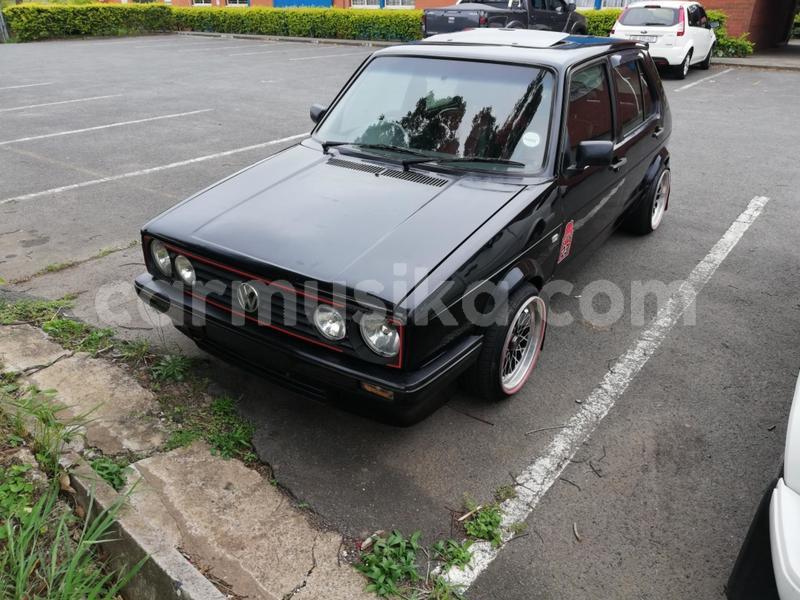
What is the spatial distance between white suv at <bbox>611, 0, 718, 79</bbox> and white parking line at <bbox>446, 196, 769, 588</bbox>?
32.8 feet

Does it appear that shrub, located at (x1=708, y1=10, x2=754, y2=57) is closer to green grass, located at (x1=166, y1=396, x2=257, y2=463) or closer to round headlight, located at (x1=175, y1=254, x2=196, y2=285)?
round headlight, located at (x1=175, y1=254, x2=196, y2=285)

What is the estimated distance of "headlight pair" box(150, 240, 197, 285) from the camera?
3.13 m

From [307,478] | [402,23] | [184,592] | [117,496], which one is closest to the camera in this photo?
[184,592]

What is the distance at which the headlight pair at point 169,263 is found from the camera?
3129 mm

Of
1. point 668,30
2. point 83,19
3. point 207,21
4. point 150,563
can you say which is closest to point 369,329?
point 150,563

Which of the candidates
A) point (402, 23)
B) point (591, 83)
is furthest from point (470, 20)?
point (591, 83)

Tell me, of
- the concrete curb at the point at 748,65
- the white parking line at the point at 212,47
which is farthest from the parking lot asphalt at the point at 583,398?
the white parking line at the point at 212,47

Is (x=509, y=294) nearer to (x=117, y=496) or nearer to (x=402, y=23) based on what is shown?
(x=117, y=496)

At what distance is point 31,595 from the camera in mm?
2232

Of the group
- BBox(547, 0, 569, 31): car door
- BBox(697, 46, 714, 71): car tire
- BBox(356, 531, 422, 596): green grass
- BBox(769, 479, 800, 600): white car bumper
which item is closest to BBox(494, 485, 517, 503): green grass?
BBox(356, 531, 422, 596): green grass

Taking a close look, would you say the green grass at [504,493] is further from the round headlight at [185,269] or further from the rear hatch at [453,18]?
the rear hatch at [453,18]

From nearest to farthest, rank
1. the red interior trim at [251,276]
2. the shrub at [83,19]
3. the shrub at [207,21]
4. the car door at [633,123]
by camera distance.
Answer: the red interior trim at [251,276] < the car door at [633,123] < the shrub at [207,21] < the shrub at [83,19]

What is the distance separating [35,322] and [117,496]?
2.08 meters

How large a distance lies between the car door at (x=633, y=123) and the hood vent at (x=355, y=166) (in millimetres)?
1728
